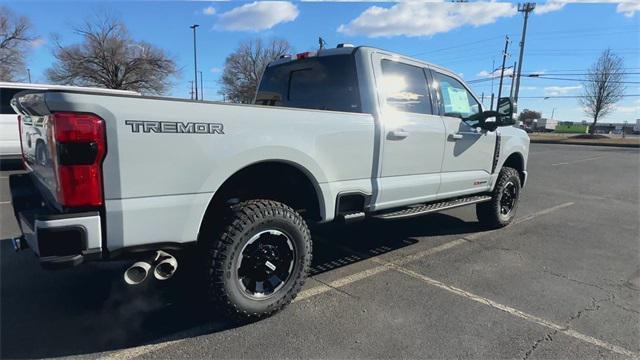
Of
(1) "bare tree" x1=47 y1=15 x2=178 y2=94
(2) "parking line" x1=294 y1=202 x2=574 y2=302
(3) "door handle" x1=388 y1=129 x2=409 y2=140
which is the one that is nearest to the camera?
(2) "parking line" x1=294 y1=202 x2=574 y2=302

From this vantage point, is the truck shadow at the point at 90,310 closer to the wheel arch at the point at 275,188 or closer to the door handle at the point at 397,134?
the wheel arch at the point at 275,188

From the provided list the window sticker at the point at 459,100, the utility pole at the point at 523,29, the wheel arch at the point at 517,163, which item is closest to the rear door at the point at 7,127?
the window sticker at the point at 459,100

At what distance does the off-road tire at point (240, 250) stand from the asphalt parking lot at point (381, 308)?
15cm

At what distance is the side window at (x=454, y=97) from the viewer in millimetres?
4777

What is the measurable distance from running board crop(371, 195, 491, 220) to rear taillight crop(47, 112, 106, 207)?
2.42m

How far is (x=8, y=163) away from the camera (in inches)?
395

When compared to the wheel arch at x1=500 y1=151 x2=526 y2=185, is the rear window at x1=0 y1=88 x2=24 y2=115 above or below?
above

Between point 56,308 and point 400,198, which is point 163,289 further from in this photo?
point 400,198

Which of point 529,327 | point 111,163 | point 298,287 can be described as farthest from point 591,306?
point 111,163

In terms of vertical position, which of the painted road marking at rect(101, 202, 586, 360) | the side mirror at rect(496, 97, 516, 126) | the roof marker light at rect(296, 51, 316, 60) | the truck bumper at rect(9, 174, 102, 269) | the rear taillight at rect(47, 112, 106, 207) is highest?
the roof marker light at rect(296, 51, 316, 60)

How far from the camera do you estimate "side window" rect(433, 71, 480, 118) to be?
15.7ft

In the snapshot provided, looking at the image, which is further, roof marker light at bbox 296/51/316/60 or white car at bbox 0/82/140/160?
white car at bbox 0/82/140/160

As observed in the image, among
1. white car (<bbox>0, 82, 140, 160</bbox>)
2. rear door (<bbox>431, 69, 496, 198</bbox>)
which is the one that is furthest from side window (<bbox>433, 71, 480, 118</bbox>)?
white car (<bbox>0, 82, 140, 160</bbox>)

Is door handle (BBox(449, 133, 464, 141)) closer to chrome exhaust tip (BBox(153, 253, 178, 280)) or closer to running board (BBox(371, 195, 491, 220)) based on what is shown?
running board (BBox(371, 195, 491, 220))
